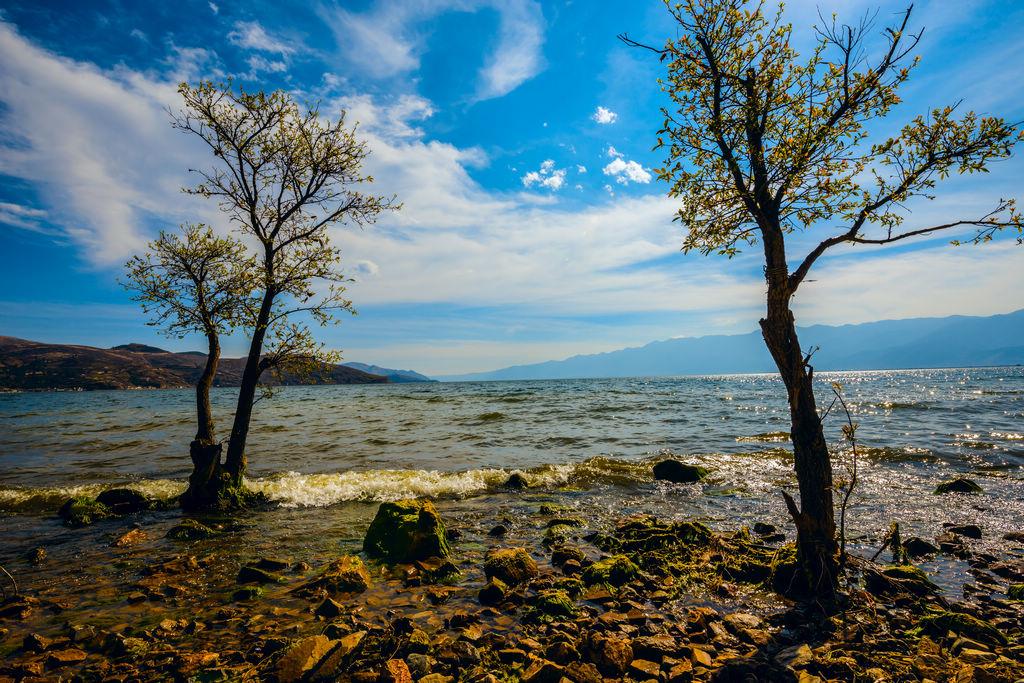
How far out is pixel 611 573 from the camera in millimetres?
8766

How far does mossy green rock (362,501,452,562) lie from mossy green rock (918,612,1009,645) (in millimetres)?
9212

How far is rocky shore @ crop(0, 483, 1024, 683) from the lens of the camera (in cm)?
576

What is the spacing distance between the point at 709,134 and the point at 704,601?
29.8ft

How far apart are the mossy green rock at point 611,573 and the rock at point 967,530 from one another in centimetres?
948

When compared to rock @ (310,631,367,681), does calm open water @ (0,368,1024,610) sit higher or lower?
lower

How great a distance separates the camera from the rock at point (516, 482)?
1727 cm

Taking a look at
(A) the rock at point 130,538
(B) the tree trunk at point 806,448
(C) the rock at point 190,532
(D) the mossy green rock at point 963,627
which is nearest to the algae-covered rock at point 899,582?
(B) the tree trunk at point 806,448

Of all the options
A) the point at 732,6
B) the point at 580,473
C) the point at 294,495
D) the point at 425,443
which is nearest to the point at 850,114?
the point at 732,6

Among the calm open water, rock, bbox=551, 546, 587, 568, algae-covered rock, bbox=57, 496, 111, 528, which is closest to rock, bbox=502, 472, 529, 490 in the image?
the calm open water

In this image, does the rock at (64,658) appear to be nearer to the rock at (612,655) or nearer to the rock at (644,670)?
the rock at (612,655)

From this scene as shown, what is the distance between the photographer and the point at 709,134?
803 centimetres

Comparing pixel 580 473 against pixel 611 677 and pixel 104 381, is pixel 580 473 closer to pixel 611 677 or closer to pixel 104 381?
pixel 611 677

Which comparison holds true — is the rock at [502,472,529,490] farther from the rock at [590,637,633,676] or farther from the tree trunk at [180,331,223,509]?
the rock at [590,637,633,676]

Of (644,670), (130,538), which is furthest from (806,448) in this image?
(130,538)
